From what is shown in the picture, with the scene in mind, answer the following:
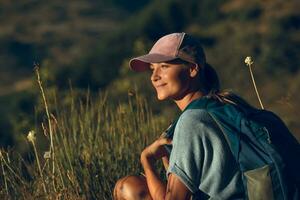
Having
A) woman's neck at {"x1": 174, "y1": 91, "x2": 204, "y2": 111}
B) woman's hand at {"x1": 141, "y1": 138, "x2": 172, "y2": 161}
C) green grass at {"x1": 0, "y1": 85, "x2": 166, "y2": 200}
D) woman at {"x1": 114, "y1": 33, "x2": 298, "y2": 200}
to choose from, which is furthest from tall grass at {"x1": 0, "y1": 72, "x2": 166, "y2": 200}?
woman's neck at {"x1": 174, "y1": 91, "x2": 204, "y2": 111}

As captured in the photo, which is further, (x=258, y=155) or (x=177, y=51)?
(x=177, y=51)

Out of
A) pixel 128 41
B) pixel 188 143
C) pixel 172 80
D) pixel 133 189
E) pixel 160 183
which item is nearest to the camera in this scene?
pixel 188 143

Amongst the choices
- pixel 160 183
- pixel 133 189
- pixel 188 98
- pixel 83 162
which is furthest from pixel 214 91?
pixel 83 162

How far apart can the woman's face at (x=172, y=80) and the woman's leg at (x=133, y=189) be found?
47 centimetres

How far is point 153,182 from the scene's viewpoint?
484 centimetres

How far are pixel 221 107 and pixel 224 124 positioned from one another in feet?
0.34

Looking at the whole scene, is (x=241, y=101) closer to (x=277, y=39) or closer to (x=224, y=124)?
(x=224, y=124)

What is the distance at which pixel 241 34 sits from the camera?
110ft

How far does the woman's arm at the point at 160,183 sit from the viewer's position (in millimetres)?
4551

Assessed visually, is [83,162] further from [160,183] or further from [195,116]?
[195,116]

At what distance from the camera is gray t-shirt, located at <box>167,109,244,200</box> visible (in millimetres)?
4566

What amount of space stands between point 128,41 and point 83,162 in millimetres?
30882

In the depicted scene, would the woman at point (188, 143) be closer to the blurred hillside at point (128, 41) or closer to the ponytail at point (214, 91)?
the ponytail at point (214, 91)

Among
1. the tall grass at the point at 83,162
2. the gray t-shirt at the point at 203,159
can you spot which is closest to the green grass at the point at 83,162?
the tall grass at the point at 83,162
